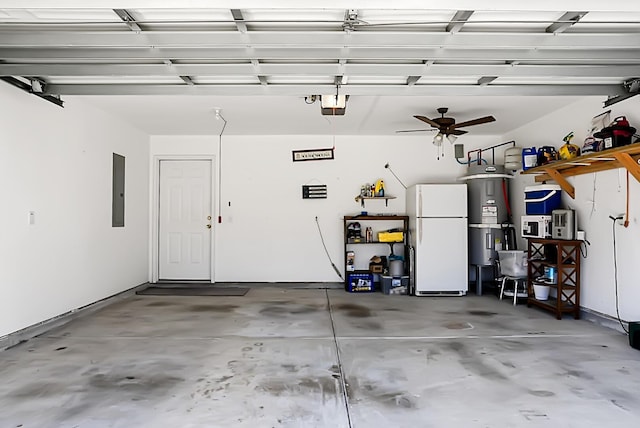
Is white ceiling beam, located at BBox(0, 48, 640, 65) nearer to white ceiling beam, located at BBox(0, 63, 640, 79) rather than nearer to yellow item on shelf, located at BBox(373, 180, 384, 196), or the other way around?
white ceiling beam, located at BBox(0, 63, 640, 79)

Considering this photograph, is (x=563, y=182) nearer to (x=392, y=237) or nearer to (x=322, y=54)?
(x=392, y=237)

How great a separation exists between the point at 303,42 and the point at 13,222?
3.16m

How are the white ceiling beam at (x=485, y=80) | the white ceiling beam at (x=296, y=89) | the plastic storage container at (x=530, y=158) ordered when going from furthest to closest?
the plastic storage container at (x=530, y=158) < the white ceiling beam at (x=296, y=89) < the white ceiling beam at (x=485, y=80)

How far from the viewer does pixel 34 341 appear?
4.19 meters

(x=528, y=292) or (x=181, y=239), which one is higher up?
(x=181, y=239)

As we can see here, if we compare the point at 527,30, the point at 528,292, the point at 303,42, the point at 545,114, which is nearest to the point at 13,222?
the point at 303,42

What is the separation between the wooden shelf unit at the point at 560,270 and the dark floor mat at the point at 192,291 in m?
4.08

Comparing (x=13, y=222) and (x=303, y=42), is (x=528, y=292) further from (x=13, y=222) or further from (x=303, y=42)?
(x=13, y=222)

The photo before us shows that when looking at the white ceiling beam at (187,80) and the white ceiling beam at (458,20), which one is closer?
the white ceiling beam at (458,20)

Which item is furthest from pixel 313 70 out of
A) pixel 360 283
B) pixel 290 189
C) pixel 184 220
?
pixel 184 220

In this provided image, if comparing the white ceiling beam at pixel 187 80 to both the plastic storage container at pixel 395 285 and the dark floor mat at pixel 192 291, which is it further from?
the plastic storage container at pixel 395 285

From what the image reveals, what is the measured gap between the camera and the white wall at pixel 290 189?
24.9 feet

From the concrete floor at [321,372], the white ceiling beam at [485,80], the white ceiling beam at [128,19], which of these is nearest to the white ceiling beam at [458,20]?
the white ceiling beam at [485,80]

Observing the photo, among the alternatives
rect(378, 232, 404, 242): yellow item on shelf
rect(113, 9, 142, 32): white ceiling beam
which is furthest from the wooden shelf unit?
rect(113, 9, 142, 32): white ceiling beam
